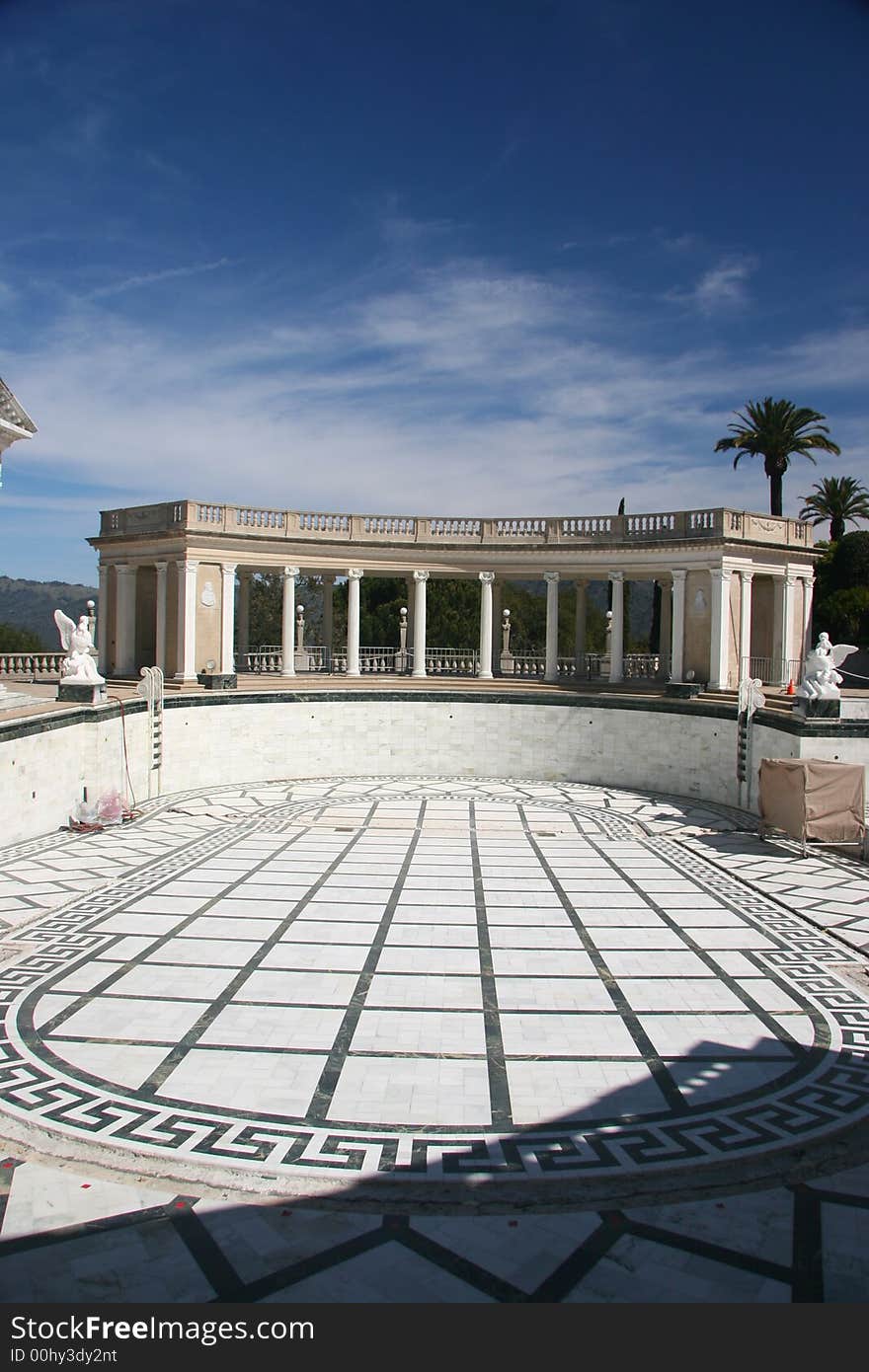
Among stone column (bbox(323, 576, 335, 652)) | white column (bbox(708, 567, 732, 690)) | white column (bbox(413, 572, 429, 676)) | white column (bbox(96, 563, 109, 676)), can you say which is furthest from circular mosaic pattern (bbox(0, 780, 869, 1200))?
stone column (bbox(323, 576, 335, 652))

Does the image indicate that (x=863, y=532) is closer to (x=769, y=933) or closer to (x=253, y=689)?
(x=253, y=689)

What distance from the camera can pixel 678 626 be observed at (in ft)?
99.6

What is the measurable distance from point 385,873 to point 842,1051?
874cm

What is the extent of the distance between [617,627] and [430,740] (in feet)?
26.6

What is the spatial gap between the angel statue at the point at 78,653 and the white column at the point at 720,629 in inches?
700

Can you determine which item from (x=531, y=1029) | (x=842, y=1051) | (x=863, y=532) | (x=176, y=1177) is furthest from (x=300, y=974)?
(x=863, y=532)

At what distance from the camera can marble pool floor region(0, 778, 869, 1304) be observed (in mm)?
6098

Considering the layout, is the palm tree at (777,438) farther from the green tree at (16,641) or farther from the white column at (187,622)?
the green tree at (16,641)

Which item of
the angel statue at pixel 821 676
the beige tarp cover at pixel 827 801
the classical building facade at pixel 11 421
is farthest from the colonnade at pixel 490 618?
the classical building facade at pixel 11 421

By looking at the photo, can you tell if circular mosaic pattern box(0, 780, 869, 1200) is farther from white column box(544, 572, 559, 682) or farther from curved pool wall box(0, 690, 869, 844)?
white column box(544, 572, 559, 682)

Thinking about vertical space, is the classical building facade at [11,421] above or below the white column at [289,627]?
above

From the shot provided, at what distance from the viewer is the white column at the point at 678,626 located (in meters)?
30.3

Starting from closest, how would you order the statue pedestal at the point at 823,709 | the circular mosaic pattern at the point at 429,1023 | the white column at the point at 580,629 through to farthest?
1. the circular mosaic pattern at the point at 429,1023
2. the statue pedestal at the point at 823,709
3. the white column at the point at 580,629

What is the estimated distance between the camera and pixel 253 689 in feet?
94.3
